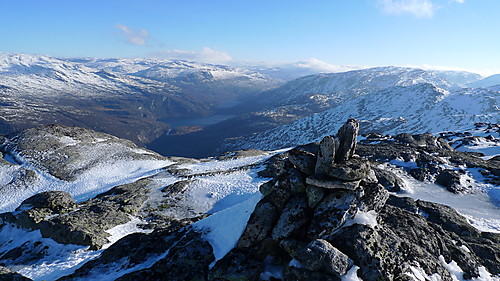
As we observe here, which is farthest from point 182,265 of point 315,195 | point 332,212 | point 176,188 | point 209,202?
point 176,188

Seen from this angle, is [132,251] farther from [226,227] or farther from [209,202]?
[209,202]

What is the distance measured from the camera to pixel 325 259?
12930 millimetres

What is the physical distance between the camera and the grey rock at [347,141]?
57.5 ft

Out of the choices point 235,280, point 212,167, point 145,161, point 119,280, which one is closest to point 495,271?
point 235,280

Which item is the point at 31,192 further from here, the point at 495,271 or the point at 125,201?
the point at 495,271

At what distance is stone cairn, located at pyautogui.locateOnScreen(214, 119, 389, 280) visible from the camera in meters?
15.5

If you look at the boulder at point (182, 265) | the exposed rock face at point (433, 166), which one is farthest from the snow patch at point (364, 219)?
the exposed rock face at point (433, 166)

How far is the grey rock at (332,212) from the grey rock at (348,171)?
37.7 inches

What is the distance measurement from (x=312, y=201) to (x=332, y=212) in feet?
4.79

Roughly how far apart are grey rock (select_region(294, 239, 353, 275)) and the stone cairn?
0.67m

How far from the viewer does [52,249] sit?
2539cm

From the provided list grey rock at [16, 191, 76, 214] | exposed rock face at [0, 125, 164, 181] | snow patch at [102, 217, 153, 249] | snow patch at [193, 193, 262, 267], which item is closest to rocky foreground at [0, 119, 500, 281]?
snow patch at [193, 193, 262, 267]

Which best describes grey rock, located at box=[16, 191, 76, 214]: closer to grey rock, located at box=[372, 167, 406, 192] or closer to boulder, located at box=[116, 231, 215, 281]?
boulder, located at box=[116, 231, 215, 281]

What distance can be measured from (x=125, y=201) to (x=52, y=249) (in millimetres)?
14910
